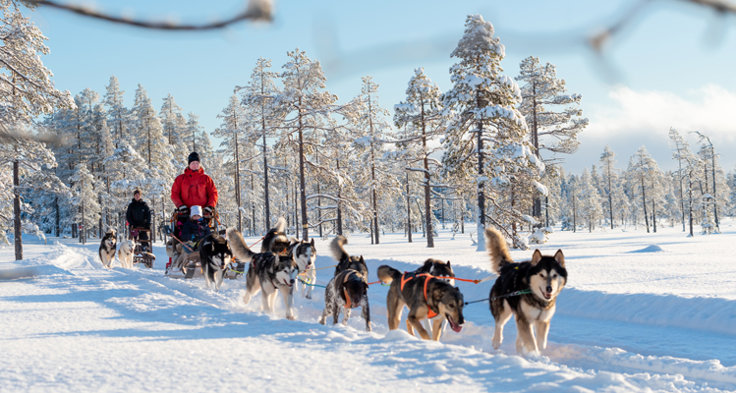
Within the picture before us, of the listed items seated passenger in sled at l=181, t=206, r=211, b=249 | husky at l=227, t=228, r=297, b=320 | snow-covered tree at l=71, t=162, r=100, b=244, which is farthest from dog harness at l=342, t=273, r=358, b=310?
snow-covered tree at l=71, t=162, r=100, b=244

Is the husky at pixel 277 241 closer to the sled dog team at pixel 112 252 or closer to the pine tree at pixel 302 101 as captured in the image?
the sled dog team at pixel 112 252

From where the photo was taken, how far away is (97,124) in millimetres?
49125

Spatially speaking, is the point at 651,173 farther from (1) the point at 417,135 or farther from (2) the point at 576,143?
(1) the point at 417,135

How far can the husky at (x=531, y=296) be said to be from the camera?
561cm

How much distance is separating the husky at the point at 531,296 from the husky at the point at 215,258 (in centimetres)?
604

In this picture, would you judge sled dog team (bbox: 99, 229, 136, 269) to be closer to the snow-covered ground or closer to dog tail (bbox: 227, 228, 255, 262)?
the snow-covered ground

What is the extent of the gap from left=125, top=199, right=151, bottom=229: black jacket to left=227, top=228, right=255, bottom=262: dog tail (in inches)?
249

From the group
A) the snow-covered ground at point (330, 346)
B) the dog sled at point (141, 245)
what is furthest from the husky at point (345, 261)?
the dog sled at point (141, 245)

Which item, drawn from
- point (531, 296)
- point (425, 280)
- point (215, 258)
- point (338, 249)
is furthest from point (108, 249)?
point (531, 296)

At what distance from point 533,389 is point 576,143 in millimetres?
29438

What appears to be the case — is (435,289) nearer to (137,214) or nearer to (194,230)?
(194,230)

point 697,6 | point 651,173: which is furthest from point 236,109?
point 651,173

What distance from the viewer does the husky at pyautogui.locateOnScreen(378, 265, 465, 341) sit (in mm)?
5941

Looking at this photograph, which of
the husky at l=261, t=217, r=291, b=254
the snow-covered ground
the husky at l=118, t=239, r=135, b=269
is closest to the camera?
the snow-covered ground
